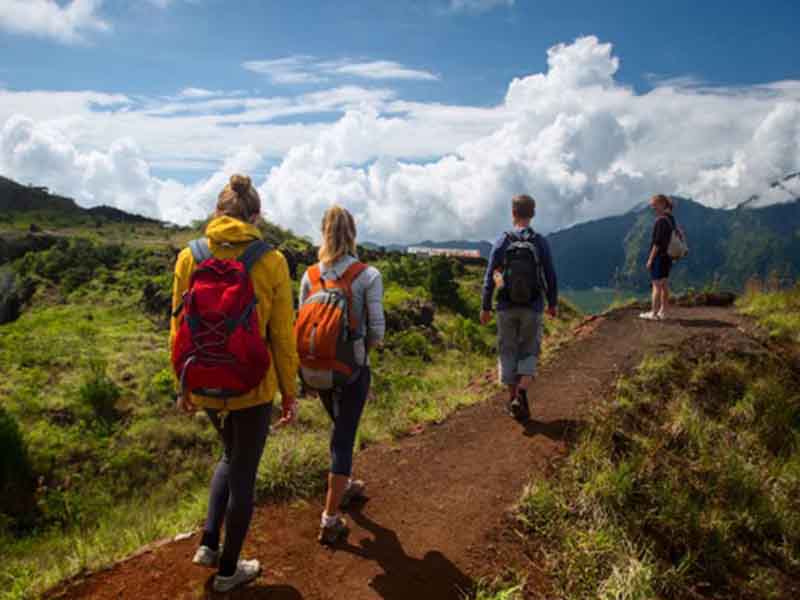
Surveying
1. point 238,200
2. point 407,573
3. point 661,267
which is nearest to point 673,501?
point 407,573

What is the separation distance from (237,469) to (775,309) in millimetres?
11636

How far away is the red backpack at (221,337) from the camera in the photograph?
281 cm

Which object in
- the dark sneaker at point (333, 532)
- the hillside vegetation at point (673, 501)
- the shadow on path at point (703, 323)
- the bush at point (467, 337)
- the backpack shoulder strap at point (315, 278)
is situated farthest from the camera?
the bush at point (467, 337)

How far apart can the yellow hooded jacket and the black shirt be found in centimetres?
783

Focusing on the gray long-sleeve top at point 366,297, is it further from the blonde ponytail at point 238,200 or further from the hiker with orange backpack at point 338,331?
the blonde ponytail at point 238,200

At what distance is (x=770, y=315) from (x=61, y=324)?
61.7 ft

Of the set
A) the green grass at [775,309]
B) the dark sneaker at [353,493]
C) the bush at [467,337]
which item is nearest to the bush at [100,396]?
the dark sneaker at [353,493]

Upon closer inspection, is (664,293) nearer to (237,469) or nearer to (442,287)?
(237,469)

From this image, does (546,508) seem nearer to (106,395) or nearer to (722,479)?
(722,479)

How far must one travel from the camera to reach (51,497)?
8.95 m

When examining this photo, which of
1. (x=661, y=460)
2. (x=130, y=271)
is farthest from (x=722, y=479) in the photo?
(x=130, y=271)

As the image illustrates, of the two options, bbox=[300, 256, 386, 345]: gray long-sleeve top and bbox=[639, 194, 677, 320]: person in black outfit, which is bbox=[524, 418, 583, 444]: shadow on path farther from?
bbox=[639, 194, 677, 320]: person in black outfit

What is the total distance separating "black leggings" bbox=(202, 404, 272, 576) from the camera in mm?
3010

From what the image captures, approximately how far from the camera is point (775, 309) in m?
11.3
